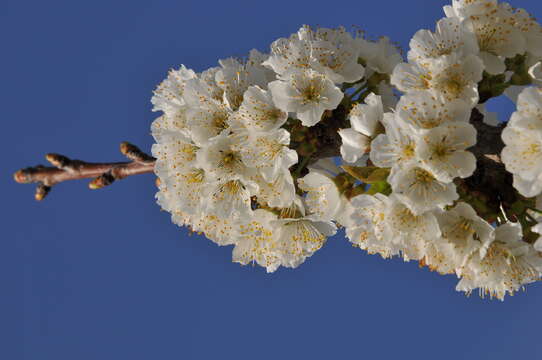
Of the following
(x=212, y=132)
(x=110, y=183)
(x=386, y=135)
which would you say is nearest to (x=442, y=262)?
(x=386, y=135)

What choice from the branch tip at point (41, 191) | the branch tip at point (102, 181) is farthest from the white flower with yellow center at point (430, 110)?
the branch tip at point (41, 191)

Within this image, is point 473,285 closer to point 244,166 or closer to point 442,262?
point 442,262

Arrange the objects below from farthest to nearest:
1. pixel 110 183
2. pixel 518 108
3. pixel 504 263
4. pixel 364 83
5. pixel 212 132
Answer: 1. pixel 110 183
2. pixel 364 83
3. pixel 212 132
4. pixel 504 263
5. pixel 518 108

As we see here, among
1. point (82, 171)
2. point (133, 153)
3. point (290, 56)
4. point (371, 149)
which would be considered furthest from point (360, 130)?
point (82, 171)

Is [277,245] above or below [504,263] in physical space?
above

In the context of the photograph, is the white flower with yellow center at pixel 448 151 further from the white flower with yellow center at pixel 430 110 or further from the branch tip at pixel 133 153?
the branch tip at pixel 133 153

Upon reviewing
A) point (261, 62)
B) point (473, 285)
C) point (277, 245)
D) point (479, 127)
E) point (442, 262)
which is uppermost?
point (261, 62)
